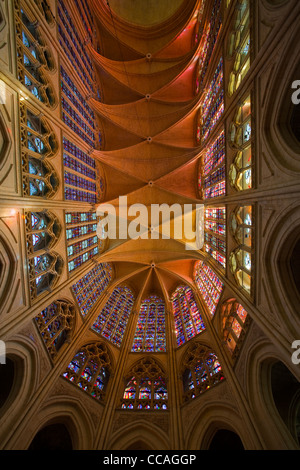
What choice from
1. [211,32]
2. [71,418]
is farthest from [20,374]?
[211,32]

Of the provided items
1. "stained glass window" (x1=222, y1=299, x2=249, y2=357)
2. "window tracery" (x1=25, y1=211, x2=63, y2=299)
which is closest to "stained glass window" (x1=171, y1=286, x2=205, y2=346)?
"stained glass window" (x1=222, y1=299, x2=249, y2=357)

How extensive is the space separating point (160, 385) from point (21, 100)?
13.2 metres

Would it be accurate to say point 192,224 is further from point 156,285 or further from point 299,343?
point 299,343

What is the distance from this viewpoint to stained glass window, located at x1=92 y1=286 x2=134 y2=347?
44.9 ft

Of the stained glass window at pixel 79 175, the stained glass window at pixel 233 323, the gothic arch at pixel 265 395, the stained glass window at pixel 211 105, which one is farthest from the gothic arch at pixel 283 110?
the stained glass window at pixel 79 175

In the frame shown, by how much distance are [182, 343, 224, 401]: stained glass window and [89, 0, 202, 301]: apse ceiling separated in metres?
5.43

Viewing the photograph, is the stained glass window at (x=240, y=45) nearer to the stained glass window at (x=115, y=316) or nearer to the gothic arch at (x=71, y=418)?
the stained glass window at (x=115, y=316)

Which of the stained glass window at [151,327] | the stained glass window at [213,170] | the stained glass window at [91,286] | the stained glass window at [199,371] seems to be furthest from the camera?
the stained glass window at [151,327]

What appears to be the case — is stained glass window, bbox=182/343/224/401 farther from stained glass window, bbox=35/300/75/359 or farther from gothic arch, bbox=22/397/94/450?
stained glass window, bbox=35/300/75/359

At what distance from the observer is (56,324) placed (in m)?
11.0

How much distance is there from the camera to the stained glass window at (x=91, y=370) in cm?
1076

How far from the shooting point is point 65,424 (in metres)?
9.96

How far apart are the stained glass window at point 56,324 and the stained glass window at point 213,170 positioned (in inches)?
377
